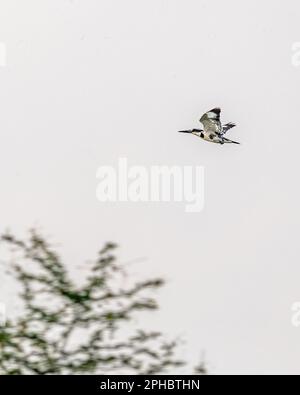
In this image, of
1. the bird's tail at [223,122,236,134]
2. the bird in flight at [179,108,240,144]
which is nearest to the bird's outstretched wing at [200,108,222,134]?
the bird in flight at [179,108,240,144]

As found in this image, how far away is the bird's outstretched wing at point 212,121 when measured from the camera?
23.0 m

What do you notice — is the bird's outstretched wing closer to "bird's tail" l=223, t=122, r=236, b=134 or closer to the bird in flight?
the bird in flight

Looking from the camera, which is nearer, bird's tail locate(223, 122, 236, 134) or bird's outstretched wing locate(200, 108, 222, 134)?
bird's outstretched wing locate(200, 108, 222, 134)

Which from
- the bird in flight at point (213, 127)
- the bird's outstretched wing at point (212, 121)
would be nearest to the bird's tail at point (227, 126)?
the bird in flight at point (213, 127)

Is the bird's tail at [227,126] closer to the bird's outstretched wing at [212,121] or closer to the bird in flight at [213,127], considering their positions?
the bird in flight at [213,127]

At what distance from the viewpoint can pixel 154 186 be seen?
23.7 meters

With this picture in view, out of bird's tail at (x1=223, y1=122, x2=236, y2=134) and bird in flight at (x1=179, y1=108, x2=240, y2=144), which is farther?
bird's tail at (x1=223, y1=122, x2=236, y2=134)

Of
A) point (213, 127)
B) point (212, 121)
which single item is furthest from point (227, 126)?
point (212, 121)

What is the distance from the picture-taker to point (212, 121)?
23016 mm

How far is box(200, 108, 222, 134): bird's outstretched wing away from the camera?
23.0 meters

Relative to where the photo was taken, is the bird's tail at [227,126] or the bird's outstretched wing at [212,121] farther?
the bird's tail at [227,126]
